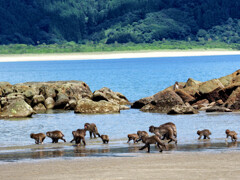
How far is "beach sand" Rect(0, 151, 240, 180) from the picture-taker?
13.2 meters

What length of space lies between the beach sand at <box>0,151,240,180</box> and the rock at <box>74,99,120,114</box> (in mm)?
17587

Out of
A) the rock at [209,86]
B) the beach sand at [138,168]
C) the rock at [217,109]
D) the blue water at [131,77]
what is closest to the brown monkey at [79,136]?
the beach sand at [138,168]

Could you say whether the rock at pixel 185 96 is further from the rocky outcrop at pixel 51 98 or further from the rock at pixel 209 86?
the rocky outcrop at pixel 51 98

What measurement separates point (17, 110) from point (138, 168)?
744 inches

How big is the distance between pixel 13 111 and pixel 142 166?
18491mm

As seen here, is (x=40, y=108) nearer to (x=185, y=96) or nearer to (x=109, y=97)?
(x=109, y=97)

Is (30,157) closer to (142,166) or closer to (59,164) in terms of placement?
(59,164)

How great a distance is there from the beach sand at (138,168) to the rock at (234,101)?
16.6 meters

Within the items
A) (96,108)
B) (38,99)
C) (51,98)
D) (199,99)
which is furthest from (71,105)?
(199,99)

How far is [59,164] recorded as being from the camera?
1530cm

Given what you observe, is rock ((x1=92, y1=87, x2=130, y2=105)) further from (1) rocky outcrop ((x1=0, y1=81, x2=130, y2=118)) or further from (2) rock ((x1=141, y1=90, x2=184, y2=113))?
(2) rock ((x1=141, y1=90, x2=184, y2=113))

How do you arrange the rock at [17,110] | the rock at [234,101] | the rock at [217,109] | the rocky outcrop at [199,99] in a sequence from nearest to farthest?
1. the rock at [17,110]
2. the rock at [217,109]
3. the rock at [234,101]
4. the rocky outcrop at [199,99]

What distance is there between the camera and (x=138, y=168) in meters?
14.2

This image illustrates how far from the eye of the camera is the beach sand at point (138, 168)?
1318cm
